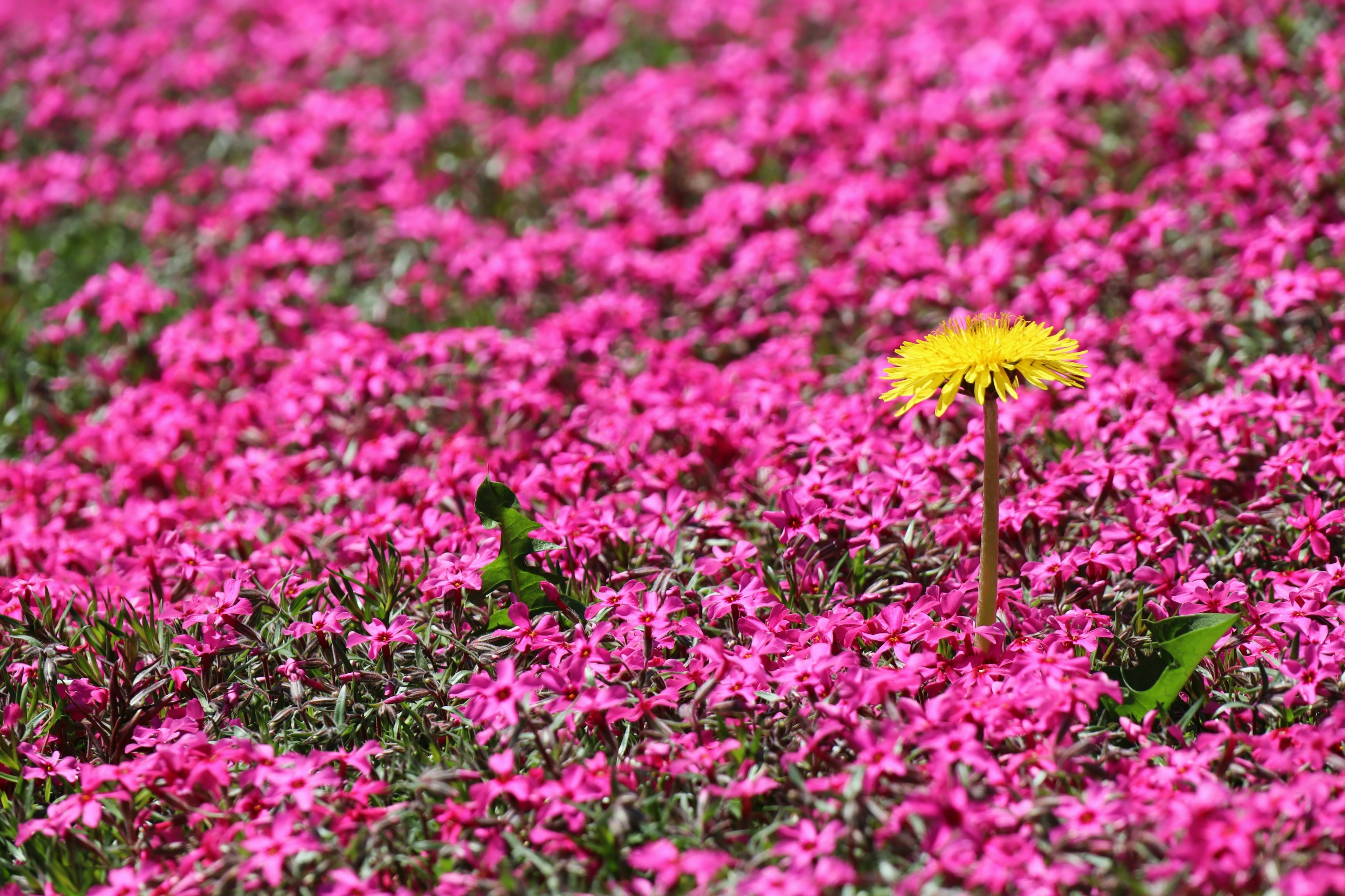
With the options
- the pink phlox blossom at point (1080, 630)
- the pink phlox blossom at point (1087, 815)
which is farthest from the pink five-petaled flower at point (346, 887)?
the pink phlox blossom at point (1080, 630)

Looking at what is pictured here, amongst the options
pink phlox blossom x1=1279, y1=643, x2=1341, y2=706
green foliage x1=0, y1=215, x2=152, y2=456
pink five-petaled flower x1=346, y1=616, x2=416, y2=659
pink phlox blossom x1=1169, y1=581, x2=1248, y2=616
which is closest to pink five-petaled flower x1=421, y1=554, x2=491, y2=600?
pink five-petaled flower x1=346, y1=616, x2=416, y2=659

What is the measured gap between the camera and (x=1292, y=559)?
3.34 meters

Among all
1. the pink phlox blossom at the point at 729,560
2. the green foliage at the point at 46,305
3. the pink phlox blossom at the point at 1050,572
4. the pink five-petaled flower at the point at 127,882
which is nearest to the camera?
the pink five-petaled flower at the point at 127,882

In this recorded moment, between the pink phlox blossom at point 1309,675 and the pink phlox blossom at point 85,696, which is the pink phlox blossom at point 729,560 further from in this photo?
the pink phlox blossom at point 85,696

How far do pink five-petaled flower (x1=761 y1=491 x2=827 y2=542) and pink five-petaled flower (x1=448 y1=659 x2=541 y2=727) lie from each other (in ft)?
2.90

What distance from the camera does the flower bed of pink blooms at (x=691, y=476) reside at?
2.64 metres

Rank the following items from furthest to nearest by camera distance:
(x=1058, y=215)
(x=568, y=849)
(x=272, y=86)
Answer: (x=272, y=86) → (x=1058, y=215) → (x=568, y=849)

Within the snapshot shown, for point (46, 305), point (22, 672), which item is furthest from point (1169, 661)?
point (46, 305)

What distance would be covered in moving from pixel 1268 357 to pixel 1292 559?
754mm

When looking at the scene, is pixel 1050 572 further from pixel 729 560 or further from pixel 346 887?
pixel 346 887

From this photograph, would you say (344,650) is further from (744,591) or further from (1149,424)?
(1149,424)

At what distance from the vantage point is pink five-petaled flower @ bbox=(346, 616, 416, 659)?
3.11m

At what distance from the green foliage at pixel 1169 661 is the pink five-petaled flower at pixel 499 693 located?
57.1 inches

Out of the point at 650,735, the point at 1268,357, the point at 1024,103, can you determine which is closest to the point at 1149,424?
the point at 1268,357
